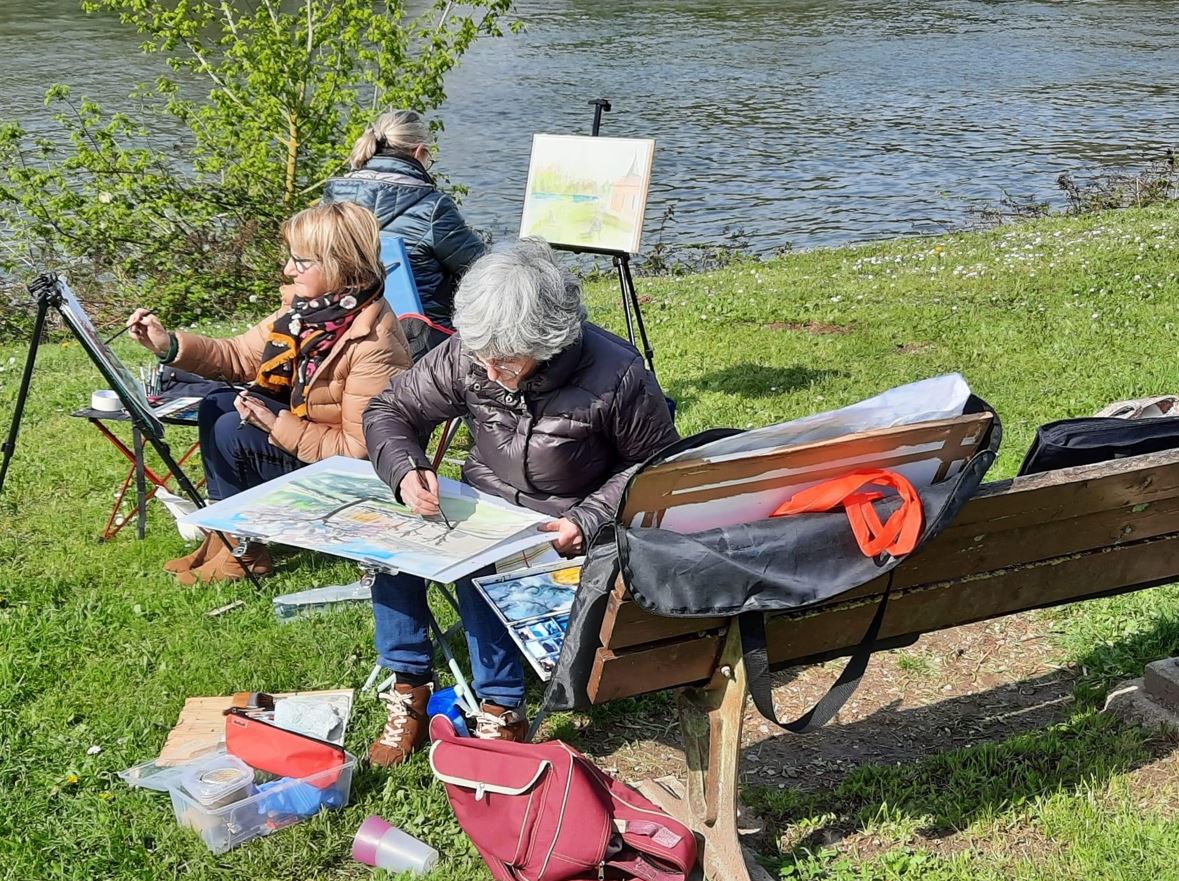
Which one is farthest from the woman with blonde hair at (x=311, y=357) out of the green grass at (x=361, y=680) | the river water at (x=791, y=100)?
the river water at (x=791, y=100)

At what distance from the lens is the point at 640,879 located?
2.82 metres

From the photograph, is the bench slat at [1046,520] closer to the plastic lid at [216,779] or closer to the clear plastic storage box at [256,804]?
the clear plastic storage box at [256,804]

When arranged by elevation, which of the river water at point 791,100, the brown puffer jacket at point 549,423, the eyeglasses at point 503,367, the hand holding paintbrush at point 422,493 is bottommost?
the river water at point 791,100

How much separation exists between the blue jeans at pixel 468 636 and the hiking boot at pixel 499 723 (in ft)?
0.07

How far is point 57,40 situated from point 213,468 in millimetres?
24933

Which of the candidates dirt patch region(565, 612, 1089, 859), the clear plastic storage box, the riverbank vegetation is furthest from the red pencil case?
the riverbank vegetation

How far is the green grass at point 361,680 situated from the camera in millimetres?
3166

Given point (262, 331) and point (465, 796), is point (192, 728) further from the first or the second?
point (262, 331)

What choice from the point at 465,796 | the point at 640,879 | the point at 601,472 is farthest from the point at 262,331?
the point at 640,879

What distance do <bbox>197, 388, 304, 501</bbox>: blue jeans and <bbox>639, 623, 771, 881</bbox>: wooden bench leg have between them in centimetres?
216

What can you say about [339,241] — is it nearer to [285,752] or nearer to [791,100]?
[285,752]

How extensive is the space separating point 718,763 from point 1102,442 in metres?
1.25

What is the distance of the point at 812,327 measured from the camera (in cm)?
886

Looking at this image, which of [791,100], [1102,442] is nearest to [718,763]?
[1102,442]
